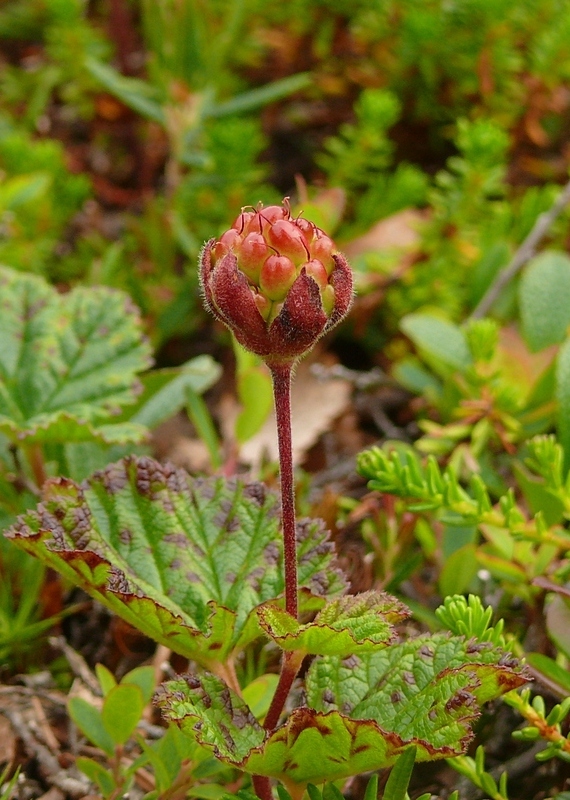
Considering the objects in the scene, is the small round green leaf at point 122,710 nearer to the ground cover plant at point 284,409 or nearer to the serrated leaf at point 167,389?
the ground cover plant at point 284,409

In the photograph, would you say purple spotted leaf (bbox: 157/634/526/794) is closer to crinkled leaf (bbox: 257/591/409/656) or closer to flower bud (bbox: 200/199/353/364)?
crinkled leaf (bbox: 257/591/409/656)

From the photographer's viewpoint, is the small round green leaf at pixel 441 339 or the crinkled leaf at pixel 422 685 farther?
the small round green leaf at pixel 441 339

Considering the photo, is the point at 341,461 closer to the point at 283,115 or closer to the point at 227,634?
the point at 227,634

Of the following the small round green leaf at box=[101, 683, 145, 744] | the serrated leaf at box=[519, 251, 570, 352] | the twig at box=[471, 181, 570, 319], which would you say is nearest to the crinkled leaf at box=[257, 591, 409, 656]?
the small round green leaf at box=[101, 683, 145, 744]

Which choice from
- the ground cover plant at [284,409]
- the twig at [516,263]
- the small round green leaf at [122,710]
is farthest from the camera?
the twig at [516,263]

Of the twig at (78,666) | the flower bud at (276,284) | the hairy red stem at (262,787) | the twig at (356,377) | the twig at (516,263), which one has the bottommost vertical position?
the hairy red stem at (262,787)

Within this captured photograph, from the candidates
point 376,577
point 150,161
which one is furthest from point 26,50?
point 376,577

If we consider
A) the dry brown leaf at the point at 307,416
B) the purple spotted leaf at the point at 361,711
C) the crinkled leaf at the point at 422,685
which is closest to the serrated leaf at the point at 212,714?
the purple spotted leaf at the point at 361,711
